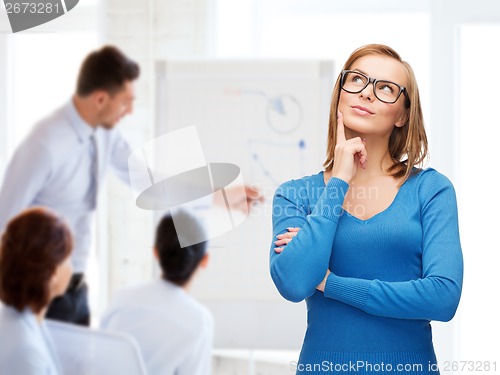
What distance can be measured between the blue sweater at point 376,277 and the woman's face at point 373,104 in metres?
0.15

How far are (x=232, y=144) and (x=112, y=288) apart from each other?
2.36ft

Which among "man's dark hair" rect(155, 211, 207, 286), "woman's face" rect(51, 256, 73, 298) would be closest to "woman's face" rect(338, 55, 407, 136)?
"man's dark hair" rect(155, 211, 207, 286)

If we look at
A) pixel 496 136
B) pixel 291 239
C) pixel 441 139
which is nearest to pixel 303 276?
pixel 291 239

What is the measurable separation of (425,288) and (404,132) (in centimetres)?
37

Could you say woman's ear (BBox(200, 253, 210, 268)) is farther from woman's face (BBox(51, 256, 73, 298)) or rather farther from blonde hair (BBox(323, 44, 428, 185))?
blonde hair (BBox(323, 44, 428, 185))

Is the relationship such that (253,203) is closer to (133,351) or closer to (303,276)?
(133,351)

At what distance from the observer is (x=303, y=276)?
1.28 m

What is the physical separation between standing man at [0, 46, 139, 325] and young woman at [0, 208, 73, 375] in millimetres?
47

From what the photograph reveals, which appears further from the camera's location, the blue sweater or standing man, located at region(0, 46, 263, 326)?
standing man, located at region(0, 46, 263, 326)

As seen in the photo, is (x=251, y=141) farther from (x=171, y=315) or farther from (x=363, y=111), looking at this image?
(x=363, y=111)

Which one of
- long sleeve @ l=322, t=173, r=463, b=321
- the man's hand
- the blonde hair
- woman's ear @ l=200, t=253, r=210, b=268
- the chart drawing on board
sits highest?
the blonde hair

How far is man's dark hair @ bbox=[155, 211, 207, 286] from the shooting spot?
99.2 inches

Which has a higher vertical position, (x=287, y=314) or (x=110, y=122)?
(x=110, y=122)

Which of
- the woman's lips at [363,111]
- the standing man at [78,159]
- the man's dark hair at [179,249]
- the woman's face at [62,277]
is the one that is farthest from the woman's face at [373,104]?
the woman's face at [62,277]
